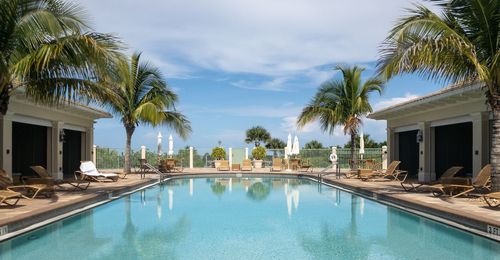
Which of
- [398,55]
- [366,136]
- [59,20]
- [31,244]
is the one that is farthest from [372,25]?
[366,136]

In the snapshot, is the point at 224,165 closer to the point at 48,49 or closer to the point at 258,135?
the point at 48,49

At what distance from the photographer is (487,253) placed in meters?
6.78

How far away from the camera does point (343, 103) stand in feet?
71.4

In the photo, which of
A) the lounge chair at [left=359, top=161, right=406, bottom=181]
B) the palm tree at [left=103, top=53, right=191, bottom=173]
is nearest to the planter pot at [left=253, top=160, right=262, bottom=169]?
the palm tree at [left=103, top=53, right=191, bottom=173]

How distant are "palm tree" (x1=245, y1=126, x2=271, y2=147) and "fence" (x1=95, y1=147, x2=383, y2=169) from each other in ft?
72.0

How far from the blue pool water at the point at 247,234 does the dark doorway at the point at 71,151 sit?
29.9 ft

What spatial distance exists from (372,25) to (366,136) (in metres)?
27.4

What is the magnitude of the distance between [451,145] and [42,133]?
1587 centimetres

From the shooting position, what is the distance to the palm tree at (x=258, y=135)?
177ft

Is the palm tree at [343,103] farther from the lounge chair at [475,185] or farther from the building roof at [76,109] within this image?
the lounge chair at [475,185]

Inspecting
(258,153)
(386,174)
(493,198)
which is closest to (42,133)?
(386,174)

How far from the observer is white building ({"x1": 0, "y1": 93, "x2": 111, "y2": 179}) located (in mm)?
14031

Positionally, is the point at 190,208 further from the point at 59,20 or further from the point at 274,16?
the point at 274,16

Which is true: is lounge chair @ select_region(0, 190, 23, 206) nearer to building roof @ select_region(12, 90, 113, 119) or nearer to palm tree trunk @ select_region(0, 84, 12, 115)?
palm tree trunk @ select_region(0, 84, 12, 115)
